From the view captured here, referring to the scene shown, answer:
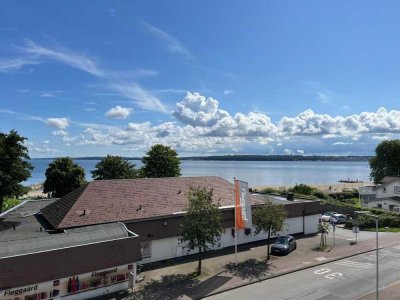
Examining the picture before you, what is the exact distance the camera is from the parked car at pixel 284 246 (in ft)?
104

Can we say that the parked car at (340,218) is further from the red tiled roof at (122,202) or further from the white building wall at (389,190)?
the white building wall at (389,190)

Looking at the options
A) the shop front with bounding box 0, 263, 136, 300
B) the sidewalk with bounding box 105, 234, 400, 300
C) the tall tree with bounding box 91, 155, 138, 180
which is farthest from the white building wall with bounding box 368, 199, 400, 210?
the shop front with bounding box 0, 263, 136, 300

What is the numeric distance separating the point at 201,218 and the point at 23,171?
25.7 metres

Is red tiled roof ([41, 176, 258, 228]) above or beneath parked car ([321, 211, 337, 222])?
above

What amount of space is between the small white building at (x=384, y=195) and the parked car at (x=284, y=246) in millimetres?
37214

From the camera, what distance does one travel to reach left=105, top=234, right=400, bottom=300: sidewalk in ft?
76.6

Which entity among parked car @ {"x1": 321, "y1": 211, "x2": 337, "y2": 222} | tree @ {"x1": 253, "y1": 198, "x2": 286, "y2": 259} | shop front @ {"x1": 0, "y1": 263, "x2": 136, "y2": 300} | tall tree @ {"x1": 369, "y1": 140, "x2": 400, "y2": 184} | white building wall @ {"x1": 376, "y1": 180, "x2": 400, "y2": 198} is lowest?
shop front @ {"x1": 0, "y1": 263, "x2": 136, "y2": 300}

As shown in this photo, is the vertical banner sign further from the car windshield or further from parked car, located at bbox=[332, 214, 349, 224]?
parked car, located at bbox=[332, 214, 349, 224]

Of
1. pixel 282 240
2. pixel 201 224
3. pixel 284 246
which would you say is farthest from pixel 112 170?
pixel 201 224

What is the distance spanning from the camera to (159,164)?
2638 inches

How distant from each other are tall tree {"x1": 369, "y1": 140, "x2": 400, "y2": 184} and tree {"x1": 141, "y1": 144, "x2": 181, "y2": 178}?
54288 mm

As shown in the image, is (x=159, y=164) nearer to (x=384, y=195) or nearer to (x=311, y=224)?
(x=311, y=224)

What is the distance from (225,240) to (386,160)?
70.1m

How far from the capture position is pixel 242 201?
98.0 ft
